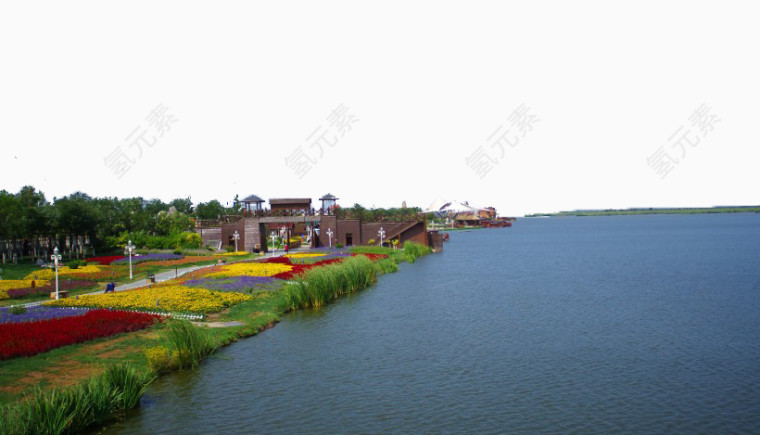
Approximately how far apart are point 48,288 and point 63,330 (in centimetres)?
1538

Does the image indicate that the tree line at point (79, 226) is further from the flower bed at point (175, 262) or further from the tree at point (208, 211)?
the tree at point (208, 211)

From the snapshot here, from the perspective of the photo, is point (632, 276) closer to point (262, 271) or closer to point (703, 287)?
point (703, 287)

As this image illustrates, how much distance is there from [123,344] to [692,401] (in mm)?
18334

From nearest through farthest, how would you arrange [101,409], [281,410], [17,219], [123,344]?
[101,409]
[281,410]
[123,344]
[17,219]

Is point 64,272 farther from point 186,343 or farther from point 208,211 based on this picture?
point 208,211

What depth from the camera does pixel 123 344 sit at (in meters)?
19.8

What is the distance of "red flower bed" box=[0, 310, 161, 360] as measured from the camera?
17.9 meters

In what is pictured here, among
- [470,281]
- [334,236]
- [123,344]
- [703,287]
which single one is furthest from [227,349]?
[334,236]

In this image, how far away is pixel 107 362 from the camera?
1731 centimetres

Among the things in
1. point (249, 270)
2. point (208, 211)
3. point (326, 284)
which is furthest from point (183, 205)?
point (326, 284)

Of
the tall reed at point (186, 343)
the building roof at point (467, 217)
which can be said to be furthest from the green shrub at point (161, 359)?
the building roof at point (467, 217)

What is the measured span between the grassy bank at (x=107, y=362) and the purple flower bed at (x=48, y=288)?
12498mm

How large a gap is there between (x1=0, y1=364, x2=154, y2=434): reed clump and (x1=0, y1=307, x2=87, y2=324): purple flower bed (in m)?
9.77

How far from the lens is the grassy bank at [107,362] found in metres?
11.9
